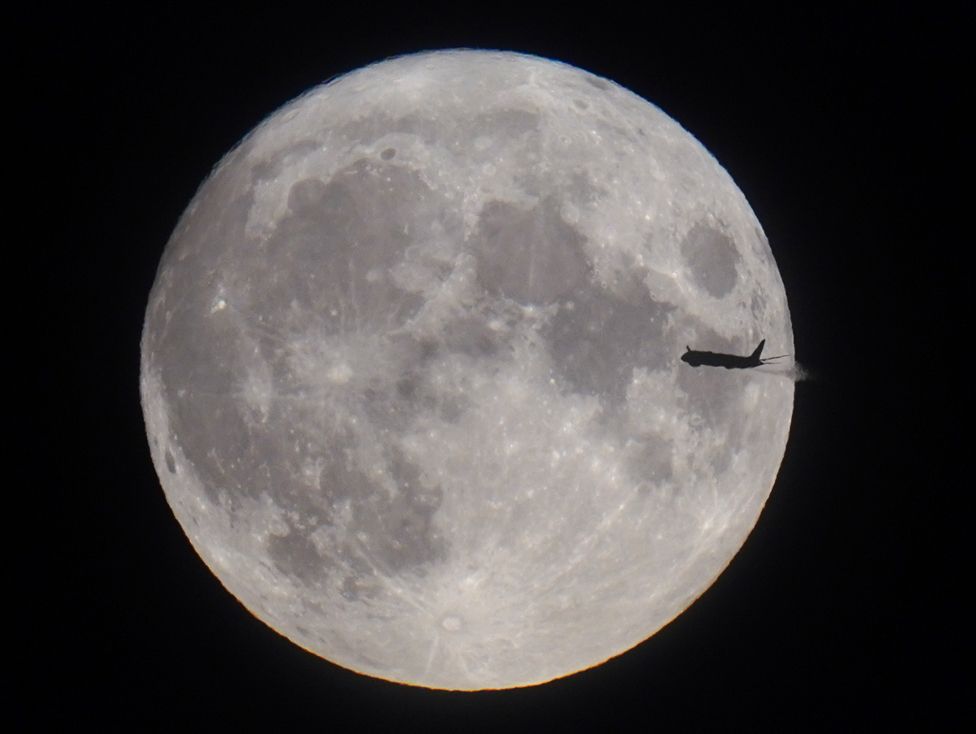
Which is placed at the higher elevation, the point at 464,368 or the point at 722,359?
the point at 722,359

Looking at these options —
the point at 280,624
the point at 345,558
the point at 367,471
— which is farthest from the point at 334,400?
the point at 280,624

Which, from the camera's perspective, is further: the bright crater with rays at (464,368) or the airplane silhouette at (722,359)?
the airplane silhouette at (722,359)

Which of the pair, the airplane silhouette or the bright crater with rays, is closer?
the bright crater with rays

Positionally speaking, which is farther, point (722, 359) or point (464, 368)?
point (722, 359)

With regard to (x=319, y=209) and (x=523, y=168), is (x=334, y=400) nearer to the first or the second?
(x=319, y=209)
